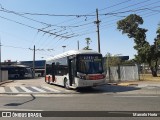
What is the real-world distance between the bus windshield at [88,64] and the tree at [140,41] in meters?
30.8

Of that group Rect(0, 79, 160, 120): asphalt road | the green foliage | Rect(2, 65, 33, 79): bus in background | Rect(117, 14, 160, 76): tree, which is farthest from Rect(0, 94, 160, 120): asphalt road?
the green foliage

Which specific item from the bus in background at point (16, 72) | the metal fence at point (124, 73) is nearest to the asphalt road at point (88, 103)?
the metal fence at point (124, 73)

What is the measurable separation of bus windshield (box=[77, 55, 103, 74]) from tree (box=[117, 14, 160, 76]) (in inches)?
1213

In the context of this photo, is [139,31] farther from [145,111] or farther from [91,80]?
[145,111]

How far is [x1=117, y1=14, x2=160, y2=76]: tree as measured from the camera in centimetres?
5644

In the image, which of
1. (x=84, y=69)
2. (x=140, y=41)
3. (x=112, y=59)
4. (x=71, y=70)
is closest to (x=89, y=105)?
(x=84, y=69)

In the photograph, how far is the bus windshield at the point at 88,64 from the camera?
83.8 ft

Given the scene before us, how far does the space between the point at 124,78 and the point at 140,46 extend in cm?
2167

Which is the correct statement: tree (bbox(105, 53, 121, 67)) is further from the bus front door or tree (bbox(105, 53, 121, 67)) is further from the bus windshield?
the bus windshield

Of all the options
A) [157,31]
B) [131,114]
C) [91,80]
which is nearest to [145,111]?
[131,114]

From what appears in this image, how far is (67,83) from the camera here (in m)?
28.5

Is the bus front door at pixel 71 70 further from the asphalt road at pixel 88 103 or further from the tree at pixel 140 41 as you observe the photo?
the tree at pixel 140 41

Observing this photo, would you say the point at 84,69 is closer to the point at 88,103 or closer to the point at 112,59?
the point at 88,103

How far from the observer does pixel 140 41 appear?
61000 mm
